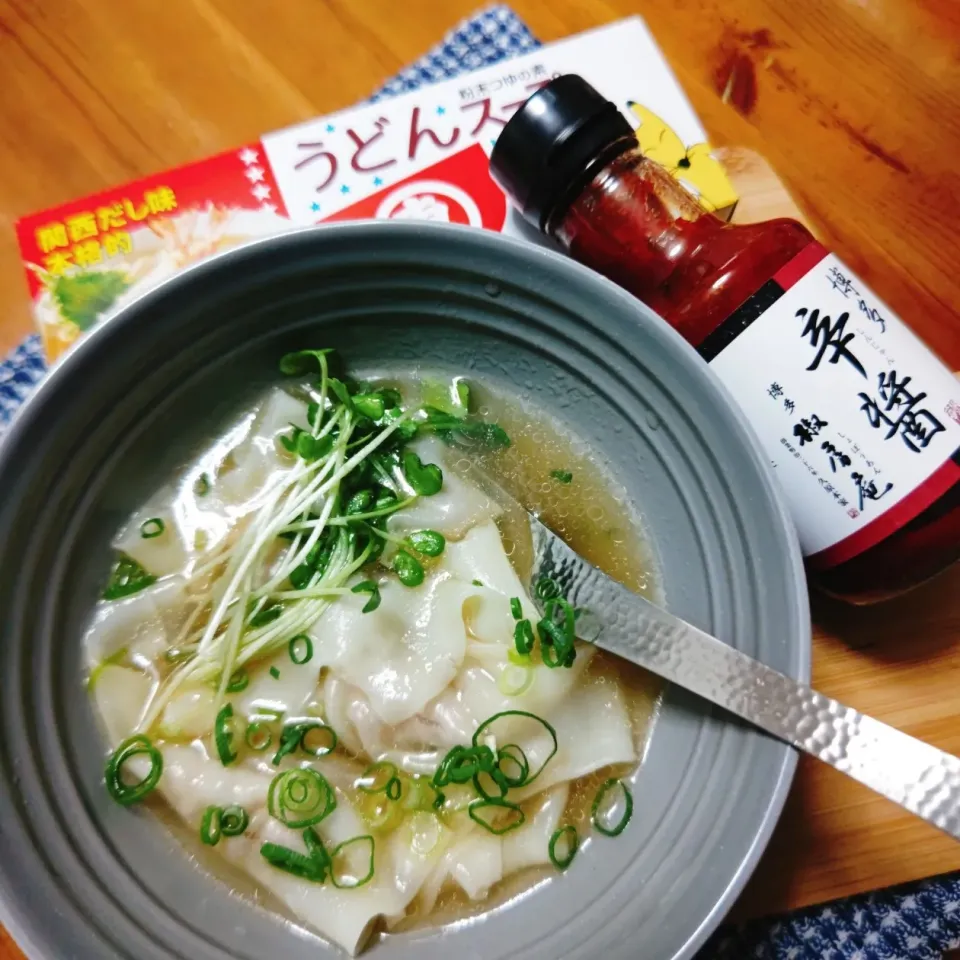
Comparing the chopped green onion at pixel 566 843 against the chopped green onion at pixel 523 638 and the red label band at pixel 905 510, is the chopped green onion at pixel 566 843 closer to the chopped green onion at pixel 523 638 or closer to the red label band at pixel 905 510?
the chopped green onion at pixel 523 638

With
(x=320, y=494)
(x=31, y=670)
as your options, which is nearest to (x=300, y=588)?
(x=320, y=494)

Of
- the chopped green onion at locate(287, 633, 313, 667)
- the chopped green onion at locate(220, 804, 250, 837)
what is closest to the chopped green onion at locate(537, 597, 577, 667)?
the chopped green onion at locate(287, 633, 313, 667)

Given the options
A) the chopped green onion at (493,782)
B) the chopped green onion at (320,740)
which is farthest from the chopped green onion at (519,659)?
the chopped green onion at (320,740)

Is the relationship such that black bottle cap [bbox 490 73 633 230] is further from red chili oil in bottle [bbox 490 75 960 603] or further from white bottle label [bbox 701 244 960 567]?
white bottle label [bbox 701 244 960 567]

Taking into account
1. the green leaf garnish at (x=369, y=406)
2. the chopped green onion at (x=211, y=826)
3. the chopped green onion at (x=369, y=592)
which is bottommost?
the chopped green onion at (x=211, y=826)

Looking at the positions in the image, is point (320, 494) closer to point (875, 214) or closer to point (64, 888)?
point (64, 888)

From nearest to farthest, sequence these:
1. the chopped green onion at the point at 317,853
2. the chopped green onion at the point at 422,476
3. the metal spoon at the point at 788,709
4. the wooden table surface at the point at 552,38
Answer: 1. the metal spoon at the point at 788,709
2. the chopped green onion at the point at 317,853
3. the chopped green onion at the point at 422,476
4. the wooden table surface at the point at 552,38

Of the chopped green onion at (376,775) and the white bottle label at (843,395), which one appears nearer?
the white bottle label at (843,395)
